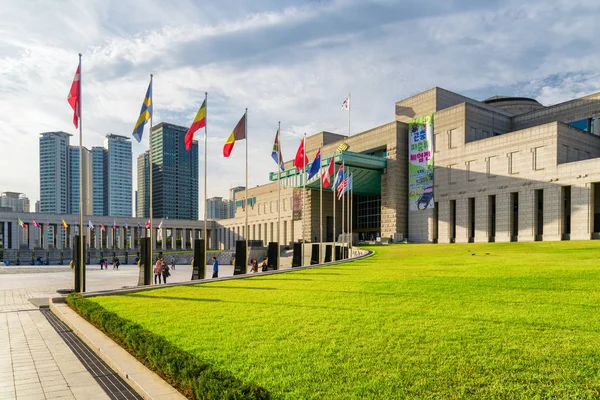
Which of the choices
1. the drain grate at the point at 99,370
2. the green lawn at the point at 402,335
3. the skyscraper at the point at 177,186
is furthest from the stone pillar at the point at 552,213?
the skyscraper at the point at 177,186

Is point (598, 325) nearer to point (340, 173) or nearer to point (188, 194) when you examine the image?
point (340, 173)

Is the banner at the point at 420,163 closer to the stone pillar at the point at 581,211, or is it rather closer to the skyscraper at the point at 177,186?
the stone pillar at the point at 581,211

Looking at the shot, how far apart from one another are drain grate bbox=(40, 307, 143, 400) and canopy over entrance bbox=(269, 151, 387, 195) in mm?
46691

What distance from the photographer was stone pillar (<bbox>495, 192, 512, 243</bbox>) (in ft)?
161

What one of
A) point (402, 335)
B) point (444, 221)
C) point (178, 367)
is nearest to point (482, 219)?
point (444, 221)

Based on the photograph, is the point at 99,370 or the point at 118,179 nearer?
the point at 99,370

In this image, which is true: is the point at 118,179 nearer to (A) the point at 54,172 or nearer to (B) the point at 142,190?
(A) the point at 54,172

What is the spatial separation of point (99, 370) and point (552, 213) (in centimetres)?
4800

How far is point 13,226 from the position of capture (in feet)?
281

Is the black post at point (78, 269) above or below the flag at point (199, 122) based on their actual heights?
below

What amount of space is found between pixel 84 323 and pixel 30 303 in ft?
26.2

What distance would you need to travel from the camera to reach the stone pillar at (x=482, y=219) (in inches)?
2018

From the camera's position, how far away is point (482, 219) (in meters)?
51.8

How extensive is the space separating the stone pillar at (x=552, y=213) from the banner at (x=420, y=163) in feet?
49.2
